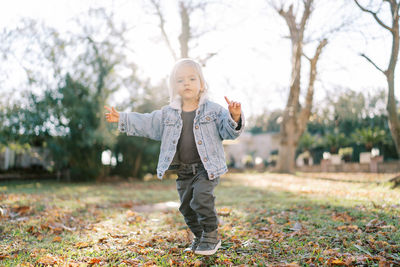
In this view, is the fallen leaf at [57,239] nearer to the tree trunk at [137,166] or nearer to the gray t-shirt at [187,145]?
the gray t-shirt at [187,145]

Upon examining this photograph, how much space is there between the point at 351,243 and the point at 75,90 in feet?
36.7

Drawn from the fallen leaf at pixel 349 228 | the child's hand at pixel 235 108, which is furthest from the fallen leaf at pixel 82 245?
the fallen leaf at pixel 349 228

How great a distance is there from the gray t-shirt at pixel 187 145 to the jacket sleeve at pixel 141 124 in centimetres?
28

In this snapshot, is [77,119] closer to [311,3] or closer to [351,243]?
[311,3]

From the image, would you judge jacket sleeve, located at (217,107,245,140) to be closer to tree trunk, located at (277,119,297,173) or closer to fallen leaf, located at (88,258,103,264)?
fallen leaf, located at (88,258,103,264)

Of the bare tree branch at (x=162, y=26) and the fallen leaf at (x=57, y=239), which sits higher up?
the bare tree branch at (x=162, y=26)

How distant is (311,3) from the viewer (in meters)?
10.9

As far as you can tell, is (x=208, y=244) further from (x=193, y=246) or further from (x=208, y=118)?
(x=208, y=118)

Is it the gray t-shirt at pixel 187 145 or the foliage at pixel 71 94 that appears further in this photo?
the foliage at pixel 71 94

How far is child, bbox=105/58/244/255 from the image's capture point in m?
2.97

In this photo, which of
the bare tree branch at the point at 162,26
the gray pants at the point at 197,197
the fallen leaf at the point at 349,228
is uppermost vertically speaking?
the bare tree branch at the point at 162,26

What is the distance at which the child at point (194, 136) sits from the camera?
2.97m

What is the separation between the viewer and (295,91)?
15.2 metres

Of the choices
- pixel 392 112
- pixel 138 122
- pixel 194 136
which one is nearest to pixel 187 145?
pixel 194 136
